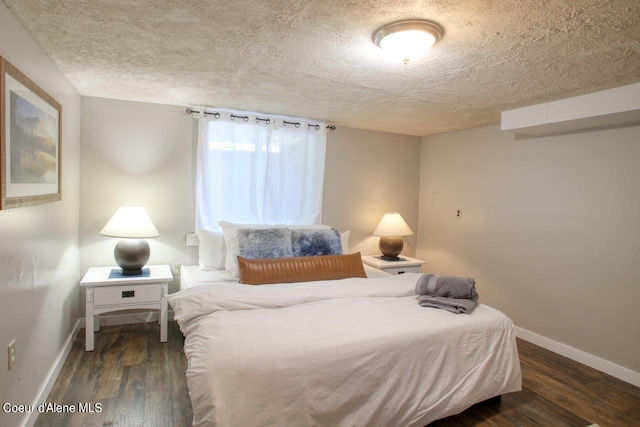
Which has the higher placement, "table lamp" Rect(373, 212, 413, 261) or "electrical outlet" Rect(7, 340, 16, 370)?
"table lamp" Rect(373, 212, 413, 261)

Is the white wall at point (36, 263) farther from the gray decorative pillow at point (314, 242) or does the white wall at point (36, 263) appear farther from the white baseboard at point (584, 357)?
the white baseboard at point (584, 357)

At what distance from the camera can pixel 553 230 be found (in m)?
3.22

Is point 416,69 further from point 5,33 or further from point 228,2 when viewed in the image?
point 5,33

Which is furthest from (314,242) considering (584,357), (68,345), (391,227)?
(584,357)

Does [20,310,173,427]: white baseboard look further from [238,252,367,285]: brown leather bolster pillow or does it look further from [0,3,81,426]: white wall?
[238,252,367,285]: brown leather bolster pillow

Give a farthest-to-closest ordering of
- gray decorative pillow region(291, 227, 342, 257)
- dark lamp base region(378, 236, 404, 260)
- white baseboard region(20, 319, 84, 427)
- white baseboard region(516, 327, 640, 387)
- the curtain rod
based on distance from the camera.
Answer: dark lamp base region(378, 236, 404, 260) → the curtain rod → gray decorative pillow region(291, 227, 342, 257) → white baseboard region(516, 327, 640, 387) → white baseboard region(20, 319, 84, 427)

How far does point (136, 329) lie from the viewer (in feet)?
10.9

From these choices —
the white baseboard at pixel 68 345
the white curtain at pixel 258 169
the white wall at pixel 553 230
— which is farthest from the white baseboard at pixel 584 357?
the white baseboard at pixel 68 345

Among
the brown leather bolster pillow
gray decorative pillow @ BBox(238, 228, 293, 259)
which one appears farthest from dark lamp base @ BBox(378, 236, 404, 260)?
gray decorative pillow @ BBox(238, 228, 293, 259)

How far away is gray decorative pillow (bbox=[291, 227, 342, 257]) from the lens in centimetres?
325

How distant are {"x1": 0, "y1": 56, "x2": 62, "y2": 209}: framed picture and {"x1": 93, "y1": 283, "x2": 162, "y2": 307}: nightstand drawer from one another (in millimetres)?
860

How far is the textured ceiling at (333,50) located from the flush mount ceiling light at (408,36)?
0.05m

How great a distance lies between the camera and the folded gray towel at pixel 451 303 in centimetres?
222

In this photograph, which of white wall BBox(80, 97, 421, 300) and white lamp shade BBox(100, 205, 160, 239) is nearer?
white lamp shade BBox(100, 205, 160, 239)
